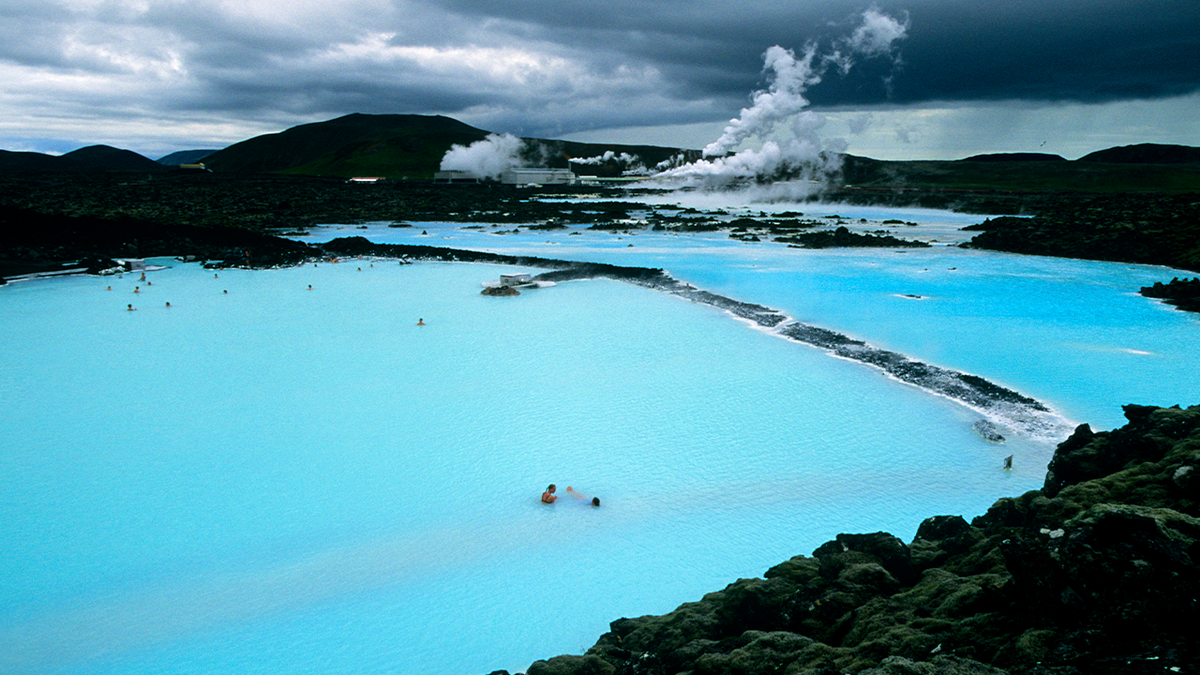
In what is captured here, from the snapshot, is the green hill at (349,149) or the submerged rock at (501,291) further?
the green hill at (349,149)

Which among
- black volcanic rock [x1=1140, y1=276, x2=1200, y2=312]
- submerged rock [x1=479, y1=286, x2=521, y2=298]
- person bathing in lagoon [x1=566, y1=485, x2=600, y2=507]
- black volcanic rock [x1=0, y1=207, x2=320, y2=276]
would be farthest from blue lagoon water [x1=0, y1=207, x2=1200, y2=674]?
black volcanic rock [x1=0, y1=207, x2=320, y2=276]

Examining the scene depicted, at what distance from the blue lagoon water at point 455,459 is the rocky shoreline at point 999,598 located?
64.7 inches

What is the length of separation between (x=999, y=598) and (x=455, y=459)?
7970mm

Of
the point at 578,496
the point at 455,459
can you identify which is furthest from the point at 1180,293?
the point at 455,459

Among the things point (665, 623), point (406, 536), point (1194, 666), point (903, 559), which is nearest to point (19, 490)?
point (406, 536)

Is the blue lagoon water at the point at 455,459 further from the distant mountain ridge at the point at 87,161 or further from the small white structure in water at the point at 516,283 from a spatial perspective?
the distant mountain ridge at the point at 87,161

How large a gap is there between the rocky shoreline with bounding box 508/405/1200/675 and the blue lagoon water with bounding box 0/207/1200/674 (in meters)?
1.64

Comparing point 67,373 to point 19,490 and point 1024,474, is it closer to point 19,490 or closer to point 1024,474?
point 19,490

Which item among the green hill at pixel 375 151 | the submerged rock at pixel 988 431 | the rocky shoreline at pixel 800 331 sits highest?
the green hill at pixel 375 151

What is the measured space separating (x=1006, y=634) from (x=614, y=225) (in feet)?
144

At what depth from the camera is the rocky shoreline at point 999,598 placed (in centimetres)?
390

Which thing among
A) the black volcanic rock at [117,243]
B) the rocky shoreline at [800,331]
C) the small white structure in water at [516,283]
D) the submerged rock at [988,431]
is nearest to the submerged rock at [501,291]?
the small white structure in water at [516,283]

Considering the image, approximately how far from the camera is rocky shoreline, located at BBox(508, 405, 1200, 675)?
3900mm

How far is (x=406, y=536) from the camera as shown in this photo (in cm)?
854
